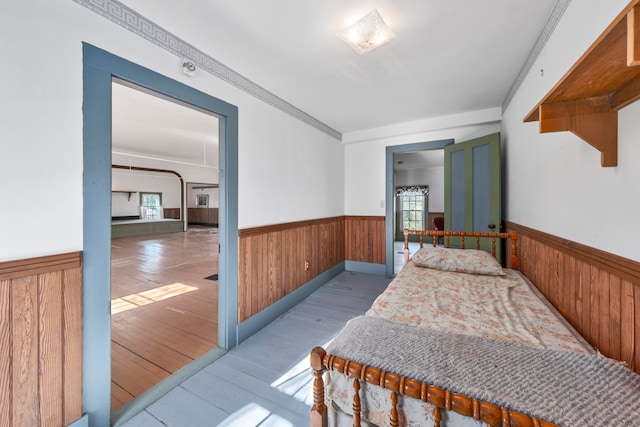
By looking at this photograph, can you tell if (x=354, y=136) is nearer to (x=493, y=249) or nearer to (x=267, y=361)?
(x=493, y=249)

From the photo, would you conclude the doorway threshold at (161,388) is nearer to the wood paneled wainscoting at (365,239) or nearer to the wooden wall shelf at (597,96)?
the wooden wall shelf at (597,96)

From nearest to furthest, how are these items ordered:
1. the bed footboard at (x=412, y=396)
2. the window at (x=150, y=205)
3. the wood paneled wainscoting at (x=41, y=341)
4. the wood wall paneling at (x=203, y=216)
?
the bed footboard at (x=412, y=396) → the wood paneled wainscoting at (x=41, y=341) → the window at (x=150, y=205) → the wood wall paneling at (x=203, y=216)

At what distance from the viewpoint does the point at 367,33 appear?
1.73 metres

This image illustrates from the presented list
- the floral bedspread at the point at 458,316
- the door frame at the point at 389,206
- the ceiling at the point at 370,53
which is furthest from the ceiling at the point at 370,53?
the floral bedspread at the point at 458,316

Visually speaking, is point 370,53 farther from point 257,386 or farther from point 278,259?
point 257,386

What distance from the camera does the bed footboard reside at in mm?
628

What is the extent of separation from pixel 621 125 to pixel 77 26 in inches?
105

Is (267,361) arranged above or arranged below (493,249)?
below

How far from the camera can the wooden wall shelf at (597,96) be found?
2.46 ft

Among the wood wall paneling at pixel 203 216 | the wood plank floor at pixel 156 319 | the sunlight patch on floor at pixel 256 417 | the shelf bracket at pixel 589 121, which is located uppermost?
the shelf bracket at pixel 589 121

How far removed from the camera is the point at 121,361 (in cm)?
205

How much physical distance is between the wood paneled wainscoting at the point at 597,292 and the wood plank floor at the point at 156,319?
2.61m

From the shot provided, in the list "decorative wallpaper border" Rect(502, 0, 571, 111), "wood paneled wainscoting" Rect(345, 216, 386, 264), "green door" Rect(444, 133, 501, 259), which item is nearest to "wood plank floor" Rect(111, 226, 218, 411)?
"wood paneled wainscoting" Rect(345, 216, 386, 264)

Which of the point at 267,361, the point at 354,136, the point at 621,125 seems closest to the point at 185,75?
the point at 267,361
